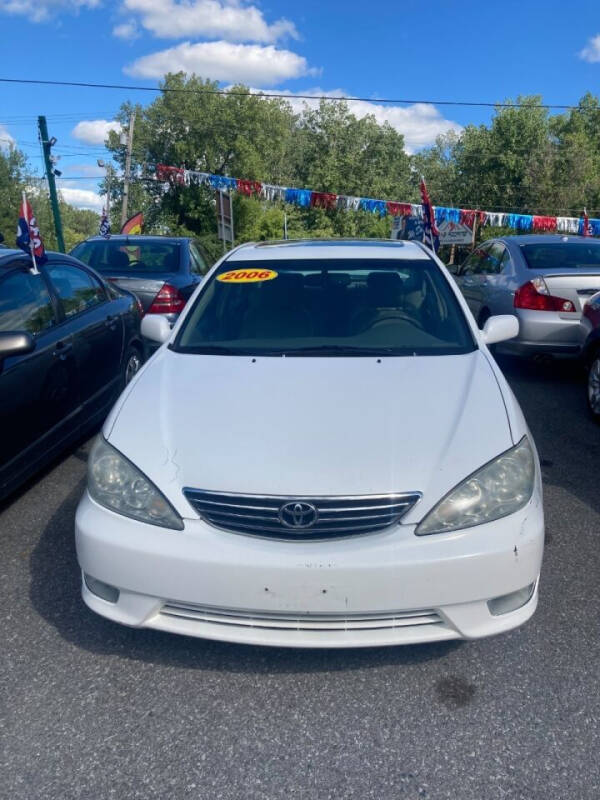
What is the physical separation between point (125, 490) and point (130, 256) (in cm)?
649

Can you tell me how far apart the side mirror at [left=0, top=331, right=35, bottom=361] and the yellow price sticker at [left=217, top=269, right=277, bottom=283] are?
3.84 feet

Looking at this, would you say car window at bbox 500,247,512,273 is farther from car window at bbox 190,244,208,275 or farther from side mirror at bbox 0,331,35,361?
side mirror at bbox 0,331,35,361

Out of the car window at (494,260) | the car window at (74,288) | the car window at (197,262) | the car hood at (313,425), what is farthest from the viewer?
the car window at (197,262)

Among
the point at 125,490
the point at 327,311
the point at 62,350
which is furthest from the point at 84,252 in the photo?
the point at 125,490

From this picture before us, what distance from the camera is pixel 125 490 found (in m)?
2.56

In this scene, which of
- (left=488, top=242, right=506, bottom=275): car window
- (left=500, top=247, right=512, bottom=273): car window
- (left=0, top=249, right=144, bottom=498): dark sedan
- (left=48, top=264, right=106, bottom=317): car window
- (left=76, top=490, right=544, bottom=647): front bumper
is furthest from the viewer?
(left=488, top=242, right=506, bottom=275): car window

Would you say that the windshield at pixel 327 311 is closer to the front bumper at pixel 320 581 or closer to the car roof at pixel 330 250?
the car roof at pixel 330 250

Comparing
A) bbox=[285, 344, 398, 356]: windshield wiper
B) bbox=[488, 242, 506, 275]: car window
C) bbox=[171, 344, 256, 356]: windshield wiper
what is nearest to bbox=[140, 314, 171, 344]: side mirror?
bbox=[171, 344, 256, 356]: windshield wiper

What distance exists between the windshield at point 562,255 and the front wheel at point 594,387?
5.37 feet

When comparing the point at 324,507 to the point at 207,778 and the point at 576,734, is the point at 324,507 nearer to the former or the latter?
the point at 207,778

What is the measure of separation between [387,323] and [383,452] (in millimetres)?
1336

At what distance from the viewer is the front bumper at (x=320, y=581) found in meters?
2.31

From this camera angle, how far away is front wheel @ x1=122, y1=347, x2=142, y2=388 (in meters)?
5.83

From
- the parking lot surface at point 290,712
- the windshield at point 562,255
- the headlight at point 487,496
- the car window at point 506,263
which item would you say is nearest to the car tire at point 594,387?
the windshield at point 562,255
